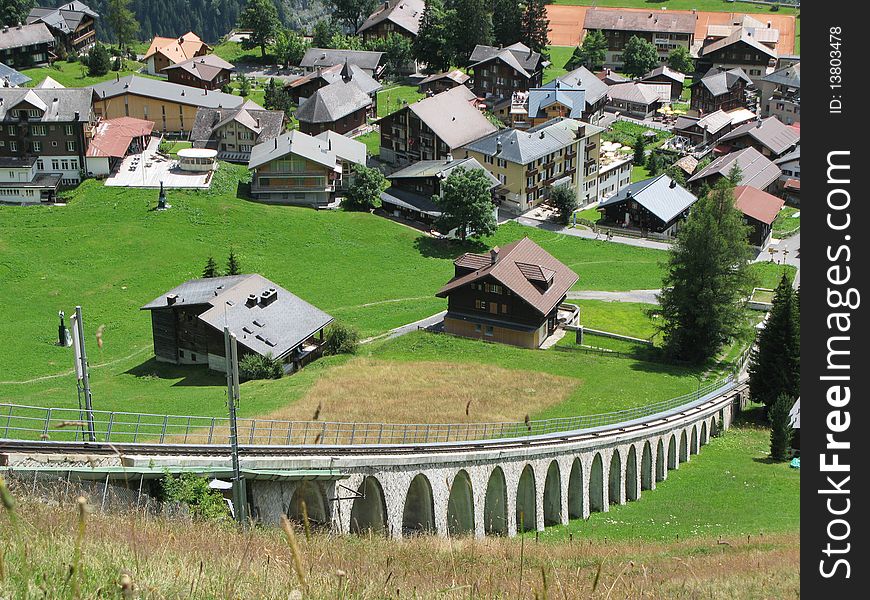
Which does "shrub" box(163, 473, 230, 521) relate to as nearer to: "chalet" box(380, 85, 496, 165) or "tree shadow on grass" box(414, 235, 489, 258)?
"tree shadow on grass" box(414, 235, 489, 258)

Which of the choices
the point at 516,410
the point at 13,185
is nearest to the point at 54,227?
the point at 13,185

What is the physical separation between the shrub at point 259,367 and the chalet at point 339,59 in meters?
85.1

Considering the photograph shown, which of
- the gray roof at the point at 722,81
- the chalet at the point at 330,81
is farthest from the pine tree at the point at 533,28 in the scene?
the chalet at the point at 330,81

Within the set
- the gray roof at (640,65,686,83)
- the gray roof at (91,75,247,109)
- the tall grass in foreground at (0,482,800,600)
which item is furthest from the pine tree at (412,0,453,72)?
the tall grass in foreground at (0,482,800,600)

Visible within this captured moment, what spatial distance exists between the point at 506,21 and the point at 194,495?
135 meters

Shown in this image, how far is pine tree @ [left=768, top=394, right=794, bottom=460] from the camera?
54750 millimetres

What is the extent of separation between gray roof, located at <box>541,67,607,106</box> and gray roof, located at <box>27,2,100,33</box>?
6694 centimetres

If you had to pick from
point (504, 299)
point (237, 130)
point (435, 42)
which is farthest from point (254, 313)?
point (435, 42)

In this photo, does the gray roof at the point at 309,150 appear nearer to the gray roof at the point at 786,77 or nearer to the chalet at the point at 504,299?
the chalet at the point at 504,299

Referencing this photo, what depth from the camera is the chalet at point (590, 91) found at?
5271 inches

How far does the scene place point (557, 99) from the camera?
4892 inches

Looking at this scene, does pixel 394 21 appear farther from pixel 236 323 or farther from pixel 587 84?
pixel 236 323

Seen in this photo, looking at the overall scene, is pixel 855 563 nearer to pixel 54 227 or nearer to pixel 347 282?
pixel 347 282

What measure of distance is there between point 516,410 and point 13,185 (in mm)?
61643
